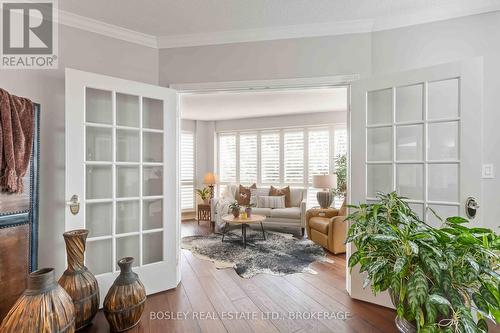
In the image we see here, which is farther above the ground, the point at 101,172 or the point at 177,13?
the point at 177,13

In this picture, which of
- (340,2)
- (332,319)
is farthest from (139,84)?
(332,319)

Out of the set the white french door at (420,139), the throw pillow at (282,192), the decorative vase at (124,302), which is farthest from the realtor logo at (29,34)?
the throw pillow at (282,192)

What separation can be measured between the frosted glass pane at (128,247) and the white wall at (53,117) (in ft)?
1.45

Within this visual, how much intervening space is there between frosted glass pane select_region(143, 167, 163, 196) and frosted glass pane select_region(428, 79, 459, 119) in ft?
8.06

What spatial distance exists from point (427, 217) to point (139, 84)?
2.78 meters

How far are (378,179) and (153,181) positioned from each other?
214cm

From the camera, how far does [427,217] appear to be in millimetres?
1998

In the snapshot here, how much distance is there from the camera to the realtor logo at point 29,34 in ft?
6.44

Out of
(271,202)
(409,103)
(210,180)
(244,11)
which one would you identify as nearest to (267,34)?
(244,11)

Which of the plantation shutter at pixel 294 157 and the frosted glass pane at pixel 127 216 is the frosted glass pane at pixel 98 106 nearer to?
the frosted glass pane at pixel 127 216

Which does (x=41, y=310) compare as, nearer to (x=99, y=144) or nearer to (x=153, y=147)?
(x=99, y=144)

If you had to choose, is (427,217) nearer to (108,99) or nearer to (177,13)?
(177,13)

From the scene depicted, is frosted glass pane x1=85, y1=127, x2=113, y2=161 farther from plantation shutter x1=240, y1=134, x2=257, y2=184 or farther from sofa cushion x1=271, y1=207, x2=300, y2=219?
plantation shutter x1=240, y1=134, x2=257, y2=184

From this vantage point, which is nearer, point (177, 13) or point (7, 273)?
point (7, 273)
